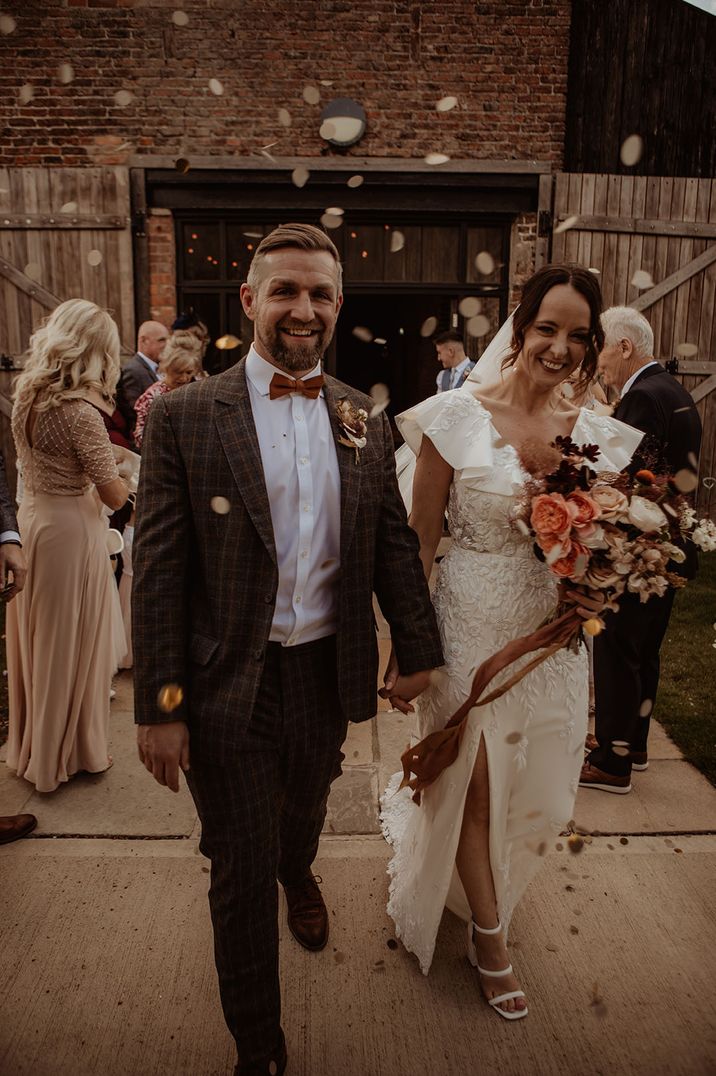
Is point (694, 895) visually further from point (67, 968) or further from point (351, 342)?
point (351, 342)

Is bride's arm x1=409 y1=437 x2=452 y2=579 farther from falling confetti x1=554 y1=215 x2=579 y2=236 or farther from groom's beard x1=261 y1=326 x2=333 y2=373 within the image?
falling confetti x1=554 y1=215 x2=579 y2=236

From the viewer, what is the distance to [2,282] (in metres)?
7.29

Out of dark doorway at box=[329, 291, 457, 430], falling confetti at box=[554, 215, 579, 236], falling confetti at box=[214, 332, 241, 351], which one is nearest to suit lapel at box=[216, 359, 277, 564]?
falling confetti at box=[214, 332, 241, 351]

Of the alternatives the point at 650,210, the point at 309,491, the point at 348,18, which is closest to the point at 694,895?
the point at 309,491

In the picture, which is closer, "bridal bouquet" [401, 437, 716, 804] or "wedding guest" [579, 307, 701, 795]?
"bridal bouquet" [401, 437, 716, 804]

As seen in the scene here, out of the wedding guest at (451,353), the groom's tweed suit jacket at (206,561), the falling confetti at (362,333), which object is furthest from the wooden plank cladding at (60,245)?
the groom's tweed suit jacket at (206,561)

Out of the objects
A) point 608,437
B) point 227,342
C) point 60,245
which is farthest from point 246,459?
point 60,245

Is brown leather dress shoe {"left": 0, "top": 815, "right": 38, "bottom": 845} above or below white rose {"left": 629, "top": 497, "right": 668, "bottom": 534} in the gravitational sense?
below

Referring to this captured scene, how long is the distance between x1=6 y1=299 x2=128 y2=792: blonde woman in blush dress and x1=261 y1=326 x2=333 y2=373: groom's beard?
155 centimetres

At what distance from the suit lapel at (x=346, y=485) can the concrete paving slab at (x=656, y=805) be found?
6.51ft

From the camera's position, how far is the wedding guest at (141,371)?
5.48m

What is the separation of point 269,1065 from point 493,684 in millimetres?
1181

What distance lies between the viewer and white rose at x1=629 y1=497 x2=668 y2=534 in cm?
198

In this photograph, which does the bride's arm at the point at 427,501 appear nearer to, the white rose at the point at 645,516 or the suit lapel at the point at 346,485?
the suit lapel at the point at 346,485
